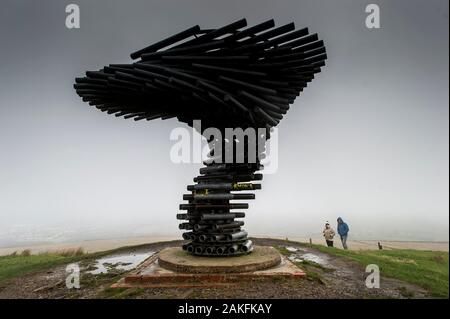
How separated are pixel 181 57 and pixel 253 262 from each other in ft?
19.1

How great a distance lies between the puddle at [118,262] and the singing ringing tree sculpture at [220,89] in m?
2.27

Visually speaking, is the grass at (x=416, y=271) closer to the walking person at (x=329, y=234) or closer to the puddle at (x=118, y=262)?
the walking person at (x=329, y=234)

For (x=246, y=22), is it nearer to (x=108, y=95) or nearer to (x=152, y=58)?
(x=152, y=58)

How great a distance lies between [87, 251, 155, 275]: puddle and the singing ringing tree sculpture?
2268mm

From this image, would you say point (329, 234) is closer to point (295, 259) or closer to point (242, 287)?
point (295, 259)

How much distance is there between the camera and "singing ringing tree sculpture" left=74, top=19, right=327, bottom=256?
8867 millimetres

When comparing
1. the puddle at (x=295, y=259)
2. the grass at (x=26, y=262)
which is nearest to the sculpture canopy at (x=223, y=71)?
the puddle at (x=295, y=259)

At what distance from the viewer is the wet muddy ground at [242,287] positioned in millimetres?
7195

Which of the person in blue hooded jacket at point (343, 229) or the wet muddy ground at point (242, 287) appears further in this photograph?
the person in blue hooded jacket at point (343, 229)

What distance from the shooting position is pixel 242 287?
754 centimetres

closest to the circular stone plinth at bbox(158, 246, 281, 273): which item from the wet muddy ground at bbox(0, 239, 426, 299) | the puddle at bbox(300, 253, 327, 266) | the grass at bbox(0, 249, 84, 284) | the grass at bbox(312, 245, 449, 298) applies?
the wet muddy ground at bbox(0, 239, 426, 299)

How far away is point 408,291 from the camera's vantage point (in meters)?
7.78

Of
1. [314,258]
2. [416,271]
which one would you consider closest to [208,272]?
[314,258]

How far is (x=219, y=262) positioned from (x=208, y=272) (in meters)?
0.57
